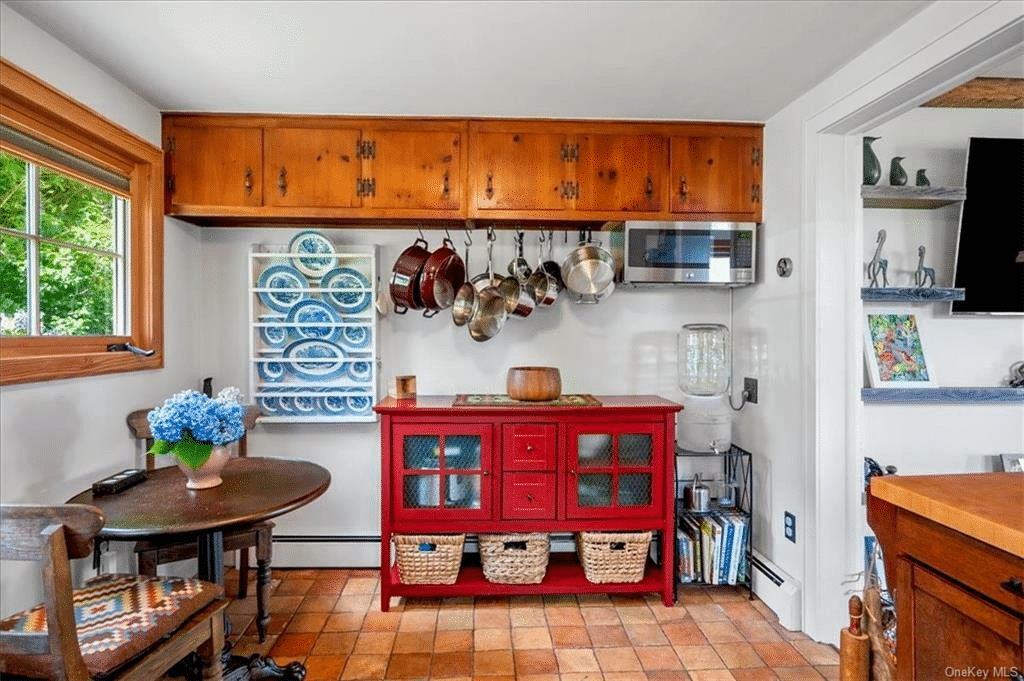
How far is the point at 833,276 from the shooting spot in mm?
2201

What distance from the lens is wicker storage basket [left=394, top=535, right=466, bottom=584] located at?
247 centimetres

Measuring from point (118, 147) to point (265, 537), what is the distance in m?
1.78

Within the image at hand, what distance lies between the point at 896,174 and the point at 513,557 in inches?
99.4

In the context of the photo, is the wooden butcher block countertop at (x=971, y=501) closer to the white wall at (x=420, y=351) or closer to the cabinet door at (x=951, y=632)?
the cabinet door at (x=951, y=632)

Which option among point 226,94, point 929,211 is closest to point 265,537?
point 226,94

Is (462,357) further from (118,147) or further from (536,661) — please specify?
(118,147)

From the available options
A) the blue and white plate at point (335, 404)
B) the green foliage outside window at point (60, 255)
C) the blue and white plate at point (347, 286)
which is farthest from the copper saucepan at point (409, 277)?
the green foliage outside window at point (60, 255)

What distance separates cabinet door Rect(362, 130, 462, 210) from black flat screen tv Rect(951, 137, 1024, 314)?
2.42 meters

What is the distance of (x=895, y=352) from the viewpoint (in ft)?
8.27

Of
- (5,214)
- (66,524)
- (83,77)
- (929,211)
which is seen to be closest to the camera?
(66,524)

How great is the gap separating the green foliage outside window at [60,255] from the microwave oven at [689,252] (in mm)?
2334

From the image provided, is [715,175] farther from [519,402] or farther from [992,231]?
[519,402]

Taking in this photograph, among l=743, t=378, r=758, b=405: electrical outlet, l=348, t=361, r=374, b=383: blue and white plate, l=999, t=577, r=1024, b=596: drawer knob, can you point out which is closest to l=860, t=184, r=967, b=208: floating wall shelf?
l=743, t=378, r=758, b=405: electrical outlet

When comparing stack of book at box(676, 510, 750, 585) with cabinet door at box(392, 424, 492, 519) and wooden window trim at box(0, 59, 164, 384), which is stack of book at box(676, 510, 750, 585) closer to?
cabinet door at box(392, 424, 492, 519)
